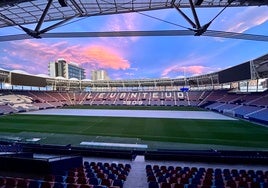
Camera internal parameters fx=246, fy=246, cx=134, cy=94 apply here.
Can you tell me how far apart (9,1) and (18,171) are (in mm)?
6970

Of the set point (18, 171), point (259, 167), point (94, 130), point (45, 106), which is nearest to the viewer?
point (18, 171)

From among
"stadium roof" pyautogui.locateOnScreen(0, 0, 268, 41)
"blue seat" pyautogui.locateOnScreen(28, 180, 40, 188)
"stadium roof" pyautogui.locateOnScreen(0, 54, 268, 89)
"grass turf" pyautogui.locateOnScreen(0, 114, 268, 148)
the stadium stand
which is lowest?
"grass turf" pyautogui.locateOnScreen(0, 114, 268, 148)

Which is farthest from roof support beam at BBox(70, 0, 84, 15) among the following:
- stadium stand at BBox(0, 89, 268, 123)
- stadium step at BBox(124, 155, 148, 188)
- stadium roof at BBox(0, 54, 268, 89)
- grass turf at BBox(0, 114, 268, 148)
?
stadium roof at BBox(0, 54, 268, 89)

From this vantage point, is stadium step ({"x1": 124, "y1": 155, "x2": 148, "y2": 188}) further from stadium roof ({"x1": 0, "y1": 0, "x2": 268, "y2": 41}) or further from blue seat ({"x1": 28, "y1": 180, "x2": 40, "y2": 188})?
stadium roof ({"x1": 0, "y1": 0, "x2": 268, "y2": 41})

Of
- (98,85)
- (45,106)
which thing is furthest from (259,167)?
(98,85)

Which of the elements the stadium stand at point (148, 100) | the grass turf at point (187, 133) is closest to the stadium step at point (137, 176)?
the grass turf at point (187, 133)

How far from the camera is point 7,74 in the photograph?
6450 centimetres

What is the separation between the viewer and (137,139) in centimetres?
2673

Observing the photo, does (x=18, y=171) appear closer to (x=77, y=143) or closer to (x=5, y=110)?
(x=77, y=143)

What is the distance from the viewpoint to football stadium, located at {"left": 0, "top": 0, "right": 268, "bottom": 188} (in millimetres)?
9750

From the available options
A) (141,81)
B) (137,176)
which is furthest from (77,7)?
(141,81)

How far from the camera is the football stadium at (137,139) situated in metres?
9.75

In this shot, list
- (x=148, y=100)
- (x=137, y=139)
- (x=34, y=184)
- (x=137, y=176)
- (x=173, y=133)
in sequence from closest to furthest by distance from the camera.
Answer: (x=34, y=184)
(x=137, y=176)
(x=137, y=139)
(x=173, y=133)
(x=148, y=100)

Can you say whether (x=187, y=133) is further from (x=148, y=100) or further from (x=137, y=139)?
(x=148, y=100)
